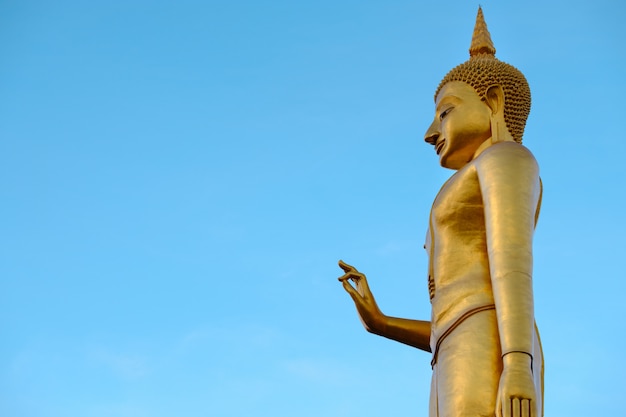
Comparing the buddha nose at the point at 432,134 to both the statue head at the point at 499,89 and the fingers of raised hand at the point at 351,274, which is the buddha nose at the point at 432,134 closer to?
the statue head at the point at 499,89

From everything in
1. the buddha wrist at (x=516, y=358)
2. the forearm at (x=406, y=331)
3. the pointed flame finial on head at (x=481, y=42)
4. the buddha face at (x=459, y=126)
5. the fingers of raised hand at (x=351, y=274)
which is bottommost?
the buddha wrist at (x=516, y=358)

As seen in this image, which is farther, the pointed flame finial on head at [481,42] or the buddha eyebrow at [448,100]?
the pointed flame finial on head at [481,42]

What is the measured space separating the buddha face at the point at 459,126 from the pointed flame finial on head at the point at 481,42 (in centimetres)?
62

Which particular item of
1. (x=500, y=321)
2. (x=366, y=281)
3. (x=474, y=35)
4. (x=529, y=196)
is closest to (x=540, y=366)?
(x=500, y=321)

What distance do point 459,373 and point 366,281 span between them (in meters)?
2.01

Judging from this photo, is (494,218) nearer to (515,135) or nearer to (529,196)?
(529,196)

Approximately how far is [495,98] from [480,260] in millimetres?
1639

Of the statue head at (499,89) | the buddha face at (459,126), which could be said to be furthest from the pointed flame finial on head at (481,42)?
the buddha face at (459,126)

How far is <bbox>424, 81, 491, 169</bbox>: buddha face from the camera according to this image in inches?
398

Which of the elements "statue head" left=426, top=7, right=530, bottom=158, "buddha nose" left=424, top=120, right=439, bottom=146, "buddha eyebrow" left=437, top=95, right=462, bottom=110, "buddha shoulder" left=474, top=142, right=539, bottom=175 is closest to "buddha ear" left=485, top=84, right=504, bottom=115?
"statue head" left=426, top=7, right=530, bottom=158

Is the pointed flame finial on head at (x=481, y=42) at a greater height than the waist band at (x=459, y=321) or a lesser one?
greater

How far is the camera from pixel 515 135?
10.2 m

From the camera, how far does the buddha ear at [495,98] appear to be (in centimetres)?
1020

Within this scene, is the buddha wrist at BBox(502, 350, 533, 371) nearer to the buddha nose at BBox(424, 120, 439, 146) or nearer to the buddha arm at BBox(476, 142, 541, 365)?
the buddha arm at BBox(476, 142, 541, 365)
